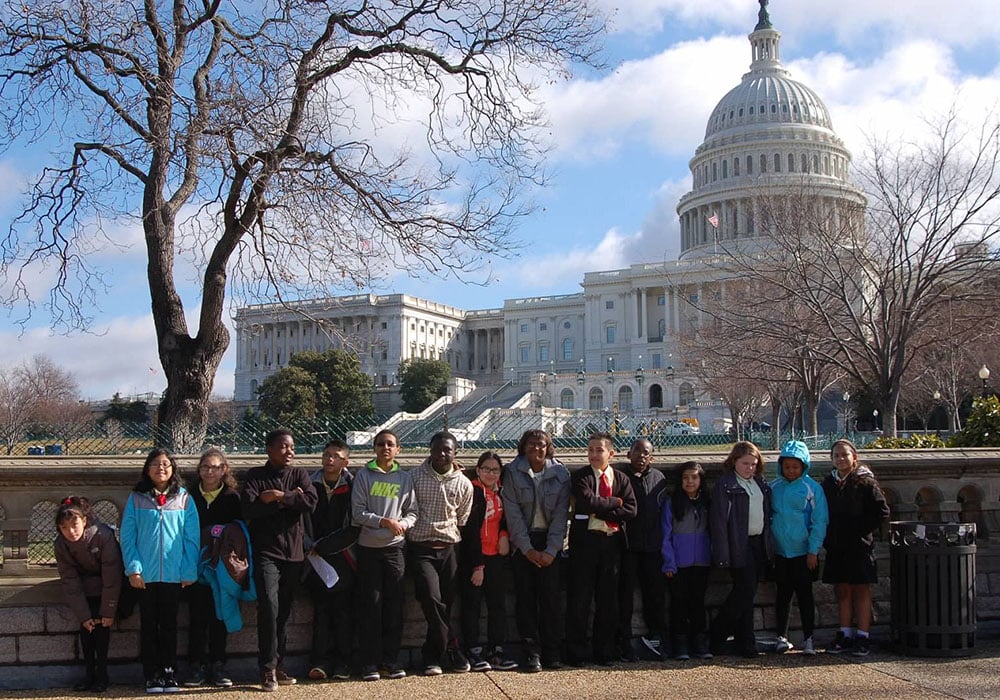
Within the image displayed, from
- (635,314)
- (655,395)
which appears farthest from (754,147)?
(655,395)

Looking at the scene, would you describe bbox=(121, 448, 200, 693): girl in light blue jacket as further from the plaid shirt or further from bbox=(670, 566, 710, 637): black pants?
bbox=(670, 566, 710, 637): black pants

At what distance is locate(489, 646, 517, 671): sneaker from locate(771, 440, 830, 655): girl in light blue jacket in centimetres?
218

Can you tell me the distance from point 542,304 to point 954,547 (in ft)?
371

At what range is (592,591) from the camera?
26.7ft

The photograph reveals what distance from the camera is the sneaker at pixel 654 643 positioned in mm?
8218

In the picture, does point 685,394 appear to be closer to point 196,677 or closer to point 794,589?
point 794,589

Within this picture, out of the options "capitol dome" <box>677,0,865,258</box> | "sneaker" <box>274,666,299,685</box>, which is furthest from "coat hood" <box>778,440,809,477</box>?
"capitol dome" <box>677,0,865,258</box>

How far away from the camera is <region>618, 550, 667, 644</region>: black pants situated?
826 cm

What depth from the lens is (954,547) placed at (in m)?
8.04

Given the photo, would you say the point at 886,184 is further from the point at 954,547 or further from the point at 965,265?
the point at 954,547

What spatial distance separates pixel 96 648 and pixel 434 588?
2399 mm

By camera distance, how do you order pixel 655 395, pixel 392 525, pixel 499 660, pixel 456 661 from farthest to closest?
pixel 655 395, pixel 499 660, pixel 456 661, pixel 392 525

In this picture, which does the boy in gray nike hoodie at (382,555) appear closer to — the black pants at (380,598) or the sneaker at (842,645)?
the black pants at (380,598)

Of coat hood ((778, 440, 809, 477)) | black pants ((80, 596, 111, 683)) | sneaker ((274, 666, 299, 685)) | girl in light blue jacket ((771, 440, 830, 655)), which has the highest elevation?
coat hood ((778, 440, 809, 477))
